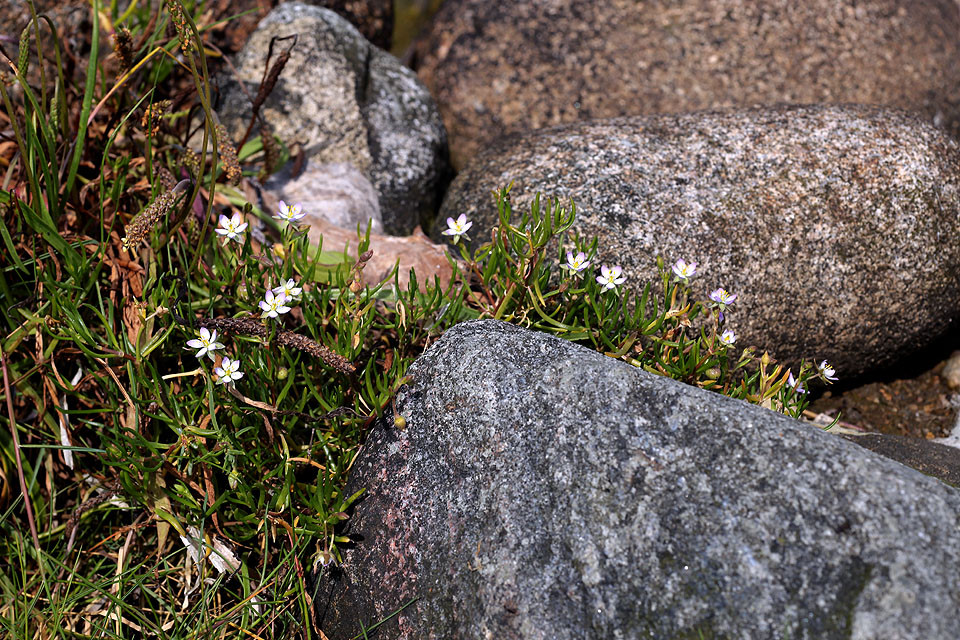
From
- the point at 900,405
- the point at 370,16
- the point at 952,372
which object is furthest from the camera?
the point at 370,16

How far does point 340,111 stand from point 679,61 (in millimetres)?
2107

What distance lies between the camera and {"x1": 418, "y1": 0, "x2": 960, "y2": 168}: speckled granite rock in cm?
442

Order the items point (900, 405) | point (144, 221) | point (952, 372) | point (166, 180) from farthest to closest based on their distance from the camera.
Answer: point (952, 372) → point (900, 405) → point (166, 180) → point (144, 221)

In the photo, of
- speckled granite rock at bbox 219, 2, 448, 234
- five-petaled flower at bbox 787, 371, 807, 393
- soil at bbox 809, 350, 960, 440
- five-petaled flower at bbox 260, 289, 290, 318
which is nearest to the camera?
five-petaled flower at bbox 260, 289, 290, 318

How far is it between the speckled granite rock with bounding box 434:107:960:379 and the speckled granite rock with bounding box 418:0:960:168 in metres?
0.96

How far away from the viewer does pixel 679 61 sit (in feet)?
14.6

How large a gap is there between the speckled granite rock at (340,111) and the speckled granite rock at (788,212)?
1.92 feet

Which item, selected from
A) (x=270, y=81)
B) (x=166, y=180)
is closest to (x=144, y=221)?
(x=166, y=180)

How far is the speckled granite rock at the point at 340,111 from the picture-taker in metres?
3.80

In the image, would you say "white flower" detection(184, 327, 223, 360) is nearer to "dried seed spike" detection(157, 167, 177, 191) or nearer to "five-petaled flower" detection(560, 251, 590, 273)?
"dried seed spike" detection(157, 167, 177, 191)

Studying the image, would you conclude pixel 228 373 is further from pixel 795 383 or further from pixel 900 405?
pixel 900 405

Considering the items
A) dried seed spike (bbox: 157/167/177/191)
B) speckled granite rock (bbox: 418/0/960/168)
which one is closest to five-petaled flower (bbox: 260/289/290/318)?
dried seed spike (bbox: 157/167/177/191)

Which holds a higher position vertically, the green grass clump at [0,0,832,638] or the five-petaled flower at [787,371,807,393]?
the five-petaled flower at [787,371,807,393]

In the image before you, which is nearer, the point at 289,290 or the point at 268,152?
the point at 289,290
